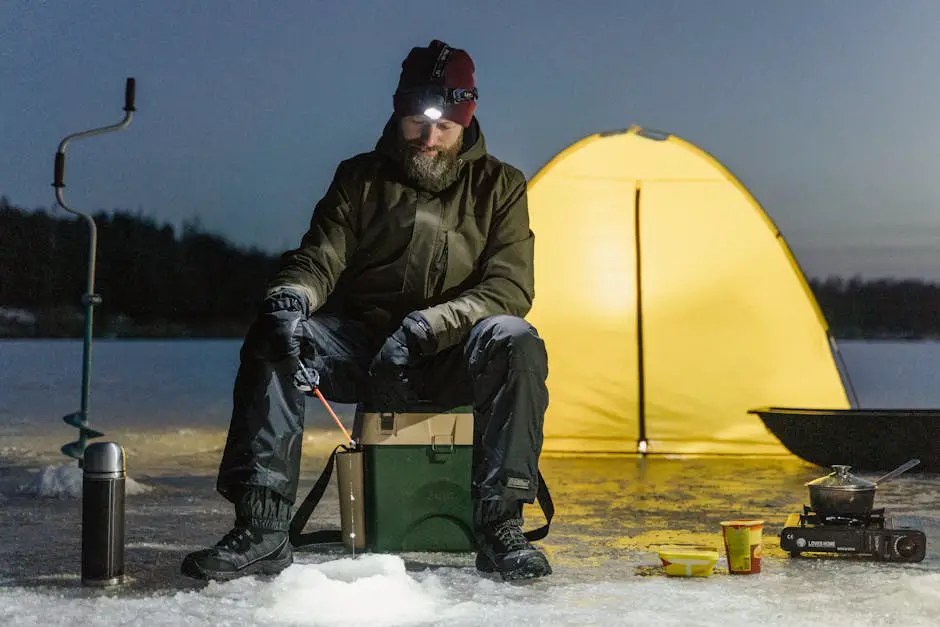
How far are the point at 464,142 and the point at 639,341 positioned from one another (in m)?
3.00

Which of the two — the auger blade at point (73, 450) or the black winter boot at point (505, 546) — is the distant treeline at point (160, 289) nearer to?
the auger blade at point (73, 450)

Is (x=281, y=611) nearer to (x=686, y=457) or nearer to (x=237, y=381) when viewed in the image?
(x=237, y=381)

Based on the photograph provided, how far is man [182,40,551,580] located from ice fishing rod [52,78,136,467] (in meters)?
1.80

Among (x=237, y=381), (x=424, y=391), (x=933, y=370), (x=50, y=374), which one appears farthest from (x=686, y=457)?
(x=933, y=370)

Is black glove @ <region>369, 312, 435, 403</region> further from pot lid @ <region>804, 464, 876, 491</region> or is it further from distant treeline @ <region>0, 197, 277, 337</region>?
distant treeline @ <region>0, 197, 277, 337</region>

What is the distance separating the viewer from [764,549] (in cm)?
337

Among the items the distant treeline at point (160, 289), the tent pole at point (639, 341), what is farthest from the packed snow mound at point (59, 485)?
the distant treeline at point (160, 289)

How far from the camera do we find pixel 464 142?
10.8ft

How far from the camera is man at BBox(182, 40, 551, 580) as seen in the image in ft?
9.29

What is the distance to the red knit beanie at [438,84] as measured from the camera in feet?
10.4

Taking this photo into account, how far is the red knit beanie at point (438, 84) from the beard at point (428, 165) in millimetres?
92

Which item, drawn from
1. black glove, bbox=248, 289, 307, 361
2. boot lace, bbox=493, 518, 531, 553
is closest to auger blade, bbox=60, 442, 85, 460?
black glove, bbox=248, 289, 307, 361

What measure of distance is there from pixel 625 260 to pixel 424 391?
324cm

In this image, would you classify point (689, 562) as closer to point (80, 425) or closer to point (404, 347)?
point (404, 347)
